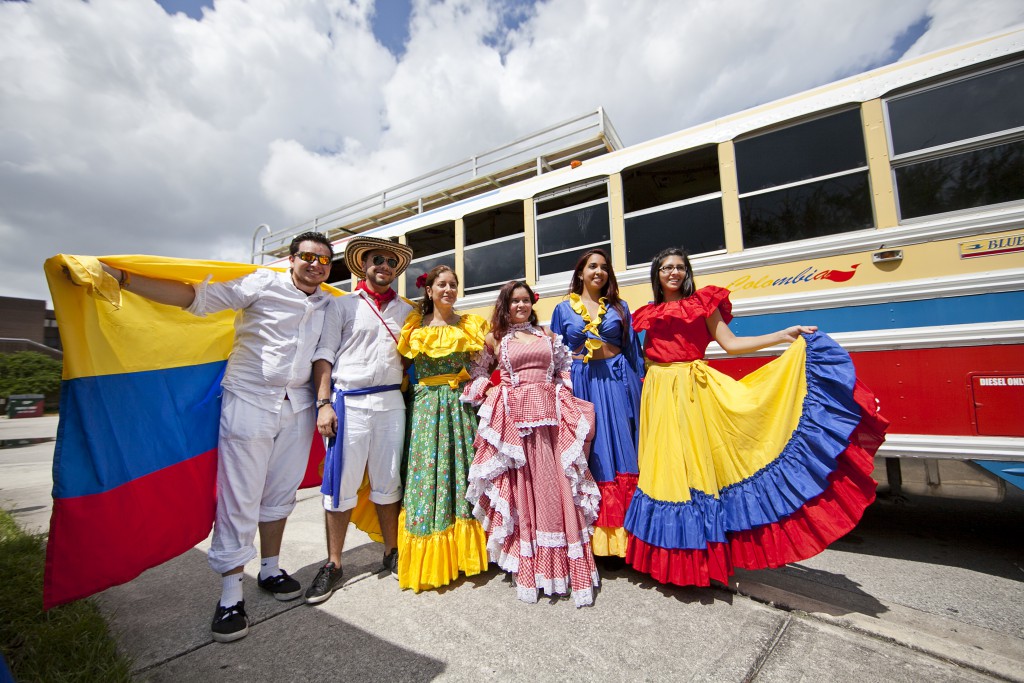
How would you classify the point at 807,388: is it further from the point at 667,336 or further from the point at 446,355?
the point at 446,355

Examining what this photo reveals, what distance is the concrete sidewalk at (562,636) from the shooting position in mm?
1744

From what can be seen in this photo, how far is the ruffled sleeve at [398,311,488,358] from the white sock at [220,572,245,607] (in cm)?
146

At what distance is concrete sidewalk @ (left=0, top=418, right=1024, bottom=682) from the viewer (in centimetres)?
174

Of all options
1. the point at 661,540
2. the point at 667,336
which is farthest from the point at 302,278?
the point at 661,540

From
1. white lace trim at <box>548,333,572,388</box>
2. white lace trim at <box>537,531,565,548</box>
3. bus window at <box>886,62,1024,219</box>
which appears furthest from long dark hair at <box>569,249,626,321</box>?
bus window at <box>886,62,1024,219</box>

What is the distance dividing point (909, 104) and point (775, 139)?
30.2 inches

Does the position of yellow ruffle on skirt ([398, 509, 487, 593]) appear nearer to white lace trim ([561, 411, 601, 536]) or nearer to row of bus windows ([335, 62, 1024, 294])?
white lace trim ([561, 411, 601, 536])

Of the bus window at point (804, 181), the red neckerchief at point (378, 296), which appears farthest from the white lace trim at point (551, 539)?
the bus window at point (804, 181)

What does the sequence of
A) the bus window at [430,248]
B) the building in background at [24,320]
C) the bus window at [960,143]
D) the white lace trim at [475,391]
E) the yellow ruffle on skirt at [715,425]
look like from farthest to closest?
1. the building in background at [24,320]
2. the bus window at [430,248]
3. the white lace trim at [475,391]
4. the bus window at [960,143]
5. the yellow ruffle on skirt at [715,425]

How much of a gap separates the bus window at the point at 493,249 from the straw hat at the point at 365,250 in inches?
60.9

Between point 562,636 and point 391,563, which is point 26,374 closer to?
point 391,563

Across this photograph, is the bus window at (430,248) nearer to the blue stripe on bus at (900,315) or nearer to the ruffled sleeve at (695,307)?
the ruffled sleeve at (695,307)

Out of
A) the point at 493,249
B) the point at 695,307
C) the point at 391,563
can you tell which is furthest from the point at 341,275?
the point at 695,307

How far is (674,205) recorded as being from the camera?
3619mm
